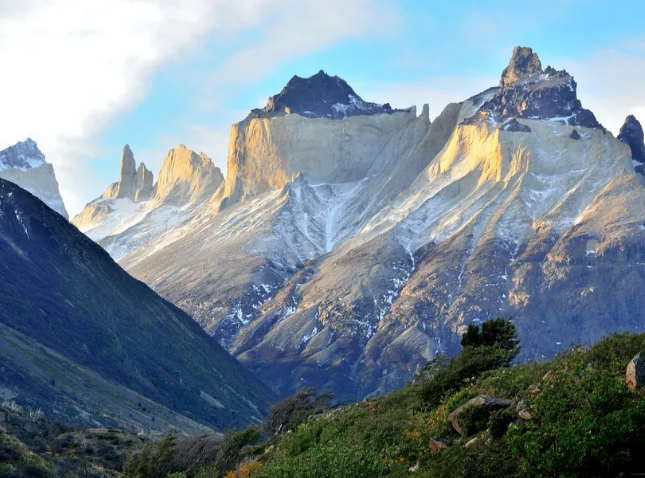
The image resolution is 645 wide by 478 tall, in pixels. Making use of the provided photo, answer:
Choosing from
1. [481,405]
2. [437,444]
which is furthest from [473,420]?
[437,444]

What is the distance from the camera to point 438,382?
38594 mm

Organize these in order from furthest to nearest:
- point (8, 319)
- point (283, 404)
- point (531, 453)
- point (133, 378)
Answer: point (133, 378), point (8, 319), point (283, 404), point (531, 453)

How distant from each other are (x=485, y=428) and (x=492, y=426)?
1355 mm

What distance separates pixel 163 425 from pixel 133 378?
31.0 meters

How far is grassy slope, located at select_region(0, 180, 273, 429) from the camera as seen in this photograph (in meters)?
133

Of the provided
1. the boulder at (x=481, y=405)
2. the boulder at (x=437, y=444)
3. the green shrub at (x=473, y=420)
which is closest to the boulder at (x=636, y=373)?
the boulder at (x=481, y=405)

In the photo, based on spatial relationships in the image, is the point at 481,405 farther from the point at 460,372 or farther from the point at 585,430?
the point at 460,372

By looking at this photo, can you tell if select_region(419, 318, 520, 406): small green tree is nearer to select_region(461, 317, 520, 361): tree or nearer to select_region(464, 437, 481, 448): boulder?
select_region(461, 317, 520, 361): tree

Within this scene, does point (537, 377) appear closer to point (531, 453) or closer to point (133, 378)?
point (531, 453)

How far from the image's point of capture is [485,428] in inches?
1181

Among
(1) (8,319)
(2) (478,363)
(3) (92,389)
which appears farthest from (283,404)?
(1) (8,319)

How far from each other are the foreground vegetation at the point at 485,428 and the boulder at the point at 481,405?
0.16 feet

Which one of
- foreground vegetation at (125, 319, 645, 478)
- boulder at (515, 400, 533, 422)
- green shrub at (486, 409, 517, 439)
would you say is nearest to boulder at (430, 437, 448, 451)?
foreground vegetation at (125, 319, 645, 478)

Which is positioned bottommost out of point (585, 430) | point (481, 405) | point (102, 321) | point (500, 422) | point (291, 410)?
point (585, 430)
